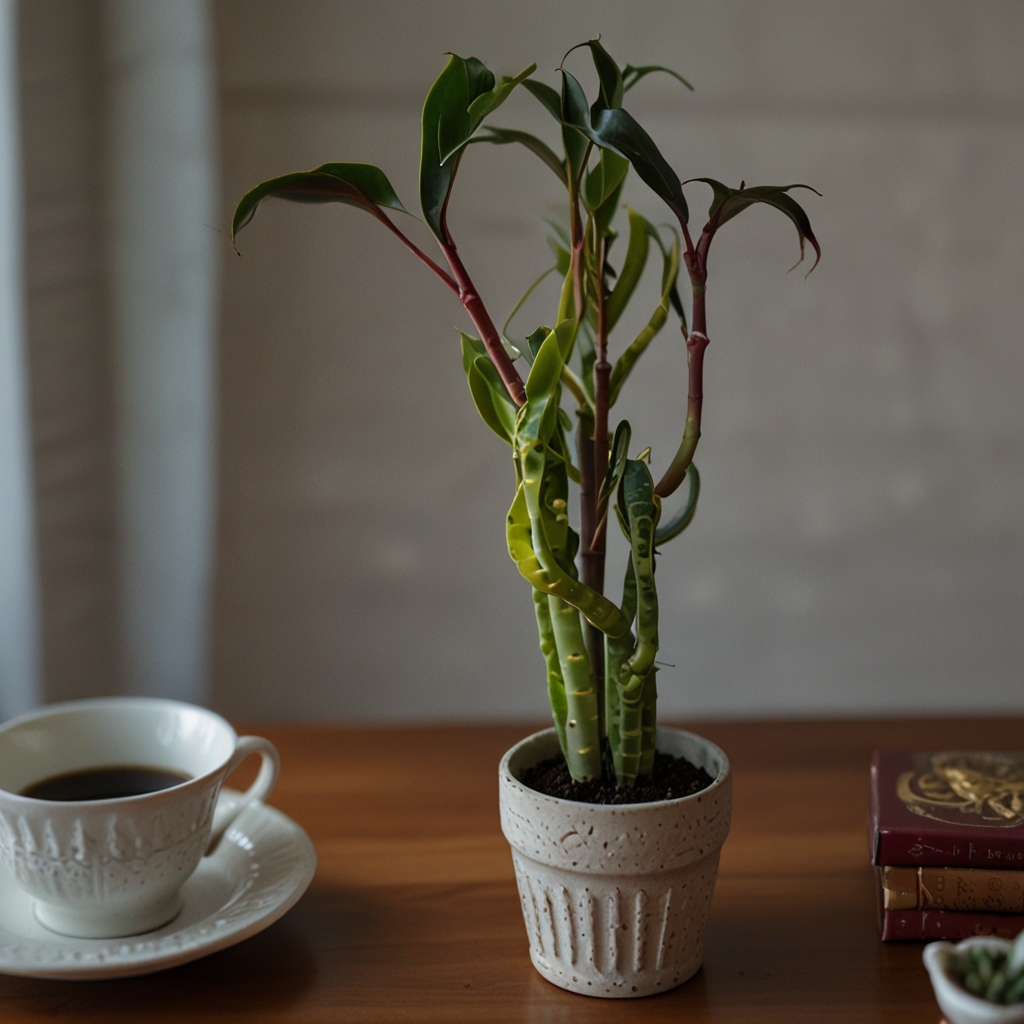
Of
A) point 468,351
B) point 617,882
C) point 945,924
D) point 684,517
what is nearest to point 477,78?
point 468,351

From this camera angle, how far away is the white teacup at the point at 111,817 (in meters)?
0.50

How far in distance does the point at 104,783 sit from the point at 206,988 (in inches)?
5.1

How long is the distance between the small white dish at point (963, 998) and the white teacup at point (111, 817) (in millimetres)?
334

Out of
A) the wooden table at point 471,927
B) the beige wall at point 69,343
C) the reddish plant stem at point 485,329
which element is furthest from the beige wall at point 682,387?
the reddish plant stem at point 485,329

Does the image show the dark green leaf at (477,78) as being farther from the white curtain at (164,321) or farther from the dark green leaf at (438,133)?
the white curtain at (164,321)

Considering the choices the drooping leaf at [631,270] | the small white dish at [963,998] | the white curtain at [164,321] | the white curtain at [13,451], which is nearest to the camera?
the small white dish at [963,998]

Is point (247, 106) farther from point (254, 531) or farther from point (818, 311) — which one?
point (818, 311)

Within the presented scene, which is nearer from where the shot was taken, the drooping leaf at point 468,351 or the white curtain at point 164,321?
the drooping leaf at point 468,351

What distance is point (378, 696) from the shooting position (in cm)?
133

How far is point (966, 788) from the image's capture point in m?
0.59

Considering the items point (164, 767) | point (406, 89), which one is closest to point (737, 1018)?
point (164, 767)

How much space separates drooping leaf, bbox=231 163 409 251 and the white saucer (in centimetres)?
32

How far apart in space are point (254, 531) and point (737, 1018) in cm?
91

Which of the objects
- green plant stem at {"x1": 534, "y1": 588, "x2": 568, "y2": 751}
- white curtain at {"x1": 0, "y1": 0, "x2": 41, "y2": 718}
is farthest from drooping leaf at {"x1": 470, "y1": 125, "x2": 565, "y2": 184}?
white curtain at {"x1": 0, "y1": 0, "x2": 41, "y2": 718}
